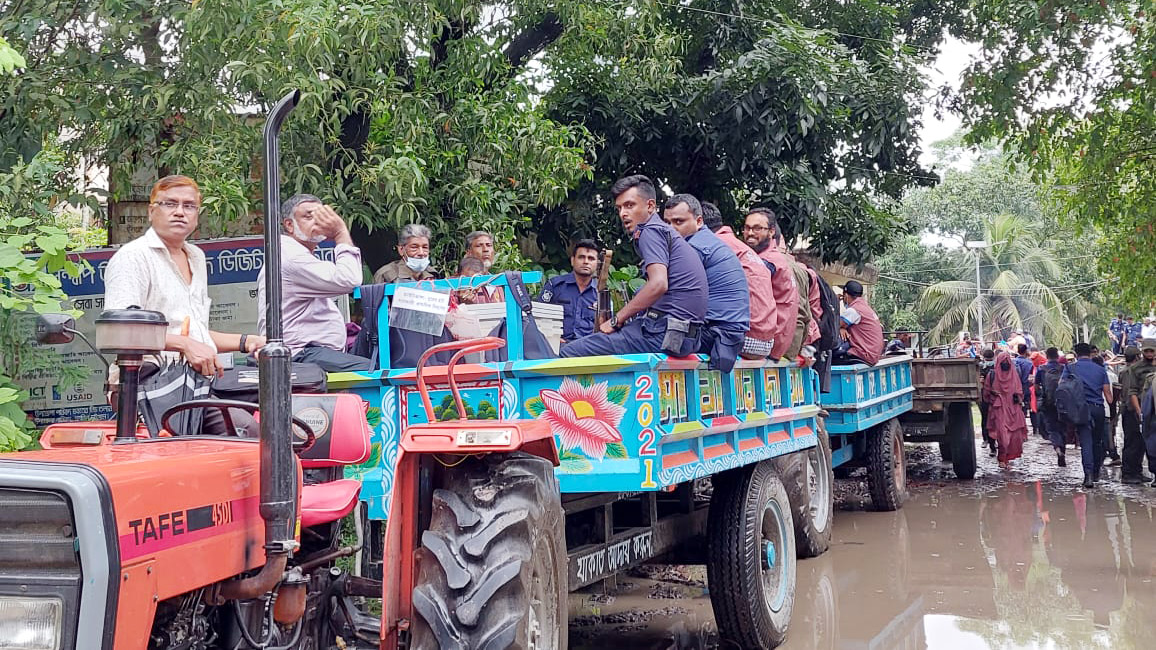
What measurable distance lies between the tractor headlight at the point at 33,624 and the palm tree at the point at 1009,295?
40.2 m

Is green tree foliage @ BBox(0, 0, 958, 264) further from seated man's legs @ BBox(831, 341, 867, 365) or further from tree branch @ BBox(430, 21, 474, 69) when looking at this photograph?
seated man's legs @ BBox(831, 341, 867, 365)

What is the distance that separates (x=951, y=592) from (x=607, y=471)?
440 centimetres

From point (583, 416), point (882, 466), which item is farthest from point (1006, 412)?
point (583, 416)

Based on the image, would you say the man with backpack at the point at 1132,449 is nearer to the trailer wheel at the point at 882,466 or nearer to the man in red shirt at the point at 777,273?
the trailer wheel at the point at 882,466

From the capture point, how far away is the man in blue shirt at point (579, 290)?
808cm

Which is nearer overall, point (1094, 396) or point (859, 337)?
point (859, 337)

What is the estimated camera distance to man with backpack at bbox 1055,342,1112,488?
46.0 feet

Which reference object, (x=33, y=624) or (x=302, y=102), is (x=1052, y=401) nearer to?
(x=302, y=102)

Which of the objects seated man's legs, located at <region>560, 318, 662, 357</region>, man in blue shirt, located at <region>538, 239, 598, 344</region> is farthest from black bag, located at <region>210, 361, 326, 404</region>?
man in blue shirt, located at <region>538, 239, 598, 344</region>

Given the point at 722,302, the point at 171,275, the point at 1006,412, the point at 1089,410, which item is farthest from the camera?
the point at 1006,412

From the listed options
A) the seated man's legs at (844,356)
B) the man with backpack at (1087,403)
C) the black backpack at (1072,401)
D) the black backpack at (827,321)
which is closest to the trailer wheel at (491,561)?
the black backpack at (827,321)

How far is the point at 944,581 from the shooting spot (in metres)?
8.20

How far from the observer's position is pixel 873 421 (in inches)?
418

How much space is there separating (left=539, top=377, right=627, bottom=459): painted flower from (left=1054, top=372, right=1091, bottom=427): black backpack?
11.5 m
